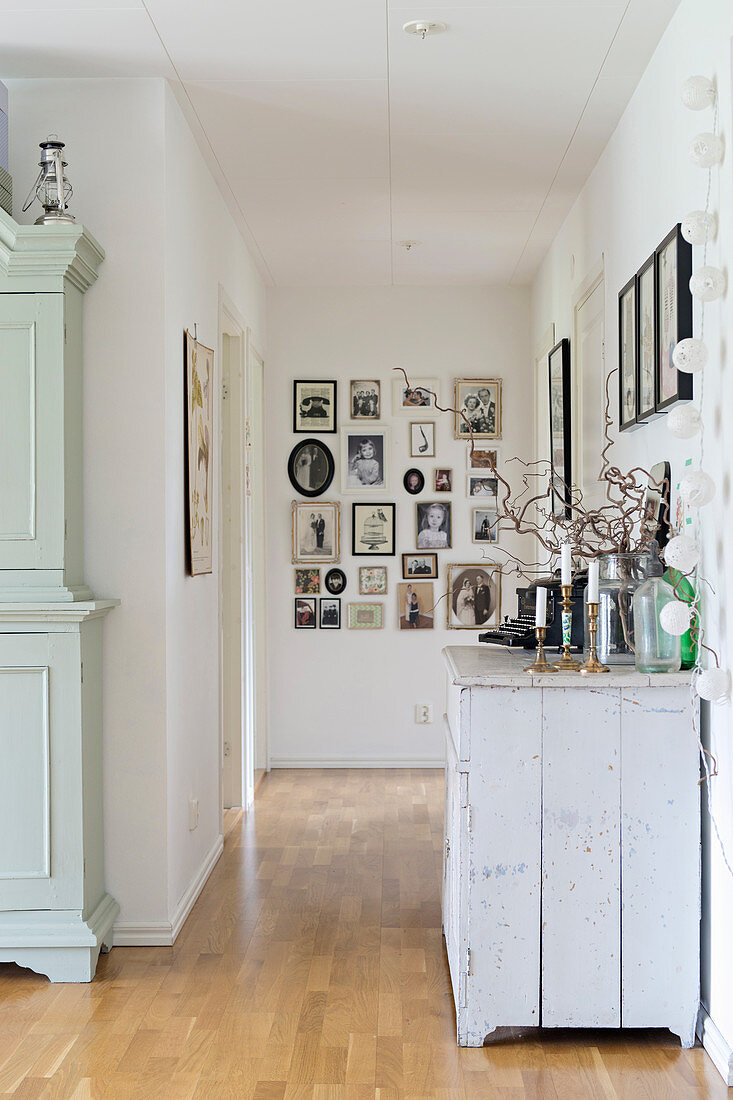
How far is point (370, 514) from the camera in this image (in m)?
5.88

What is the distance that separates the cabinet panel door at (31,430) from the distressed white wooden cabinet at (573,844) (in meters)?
1.27

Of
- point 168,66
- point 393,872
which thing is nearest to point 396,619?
point 393,872

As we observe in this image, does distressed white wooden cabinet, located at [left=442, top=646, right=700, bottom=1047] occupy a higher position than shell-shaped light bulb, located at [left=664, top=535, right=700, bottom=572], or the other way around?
shell-shaped light bulb, located at [left=664, top=535, right=700, bottom=572]

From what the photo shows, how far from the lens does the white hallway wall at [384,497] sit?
5.89m

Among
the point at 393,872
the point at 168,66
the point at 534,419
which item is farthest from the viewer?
the point at 534,419

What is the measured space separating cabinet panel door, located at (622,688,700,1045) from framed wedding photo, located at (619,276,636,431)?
1057 mm

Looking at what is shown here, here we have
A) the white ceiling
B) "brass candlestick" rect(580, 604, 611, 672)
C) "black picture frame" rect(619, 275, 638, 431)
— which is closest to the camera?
"brass candlestick" rect(580, 604, 611, 672)

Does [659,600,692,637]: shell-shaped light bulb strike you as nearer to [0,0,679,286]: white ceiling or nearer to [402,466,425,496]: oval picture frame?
[0,0,679,286]: white ceiling

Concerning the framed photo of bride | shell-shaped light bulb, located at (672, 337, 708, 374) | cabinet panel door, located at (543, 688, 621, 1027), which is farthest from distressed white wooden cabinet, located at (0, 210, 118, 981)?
the framed photo of bride

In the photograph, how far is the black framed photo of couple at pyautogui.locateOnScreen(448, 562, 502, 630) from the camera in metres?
5.89

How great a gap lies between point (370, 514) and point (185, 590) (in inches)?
96.6

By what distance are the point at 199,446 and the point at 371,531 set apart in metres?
2.25

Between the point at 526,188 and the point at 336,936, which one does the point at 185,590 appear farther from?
the point at 526,188

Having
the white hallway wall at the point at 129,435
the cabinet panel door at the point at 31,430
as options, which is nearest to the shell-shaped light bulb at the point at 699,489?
the white hallway wall at the point at 129,435
